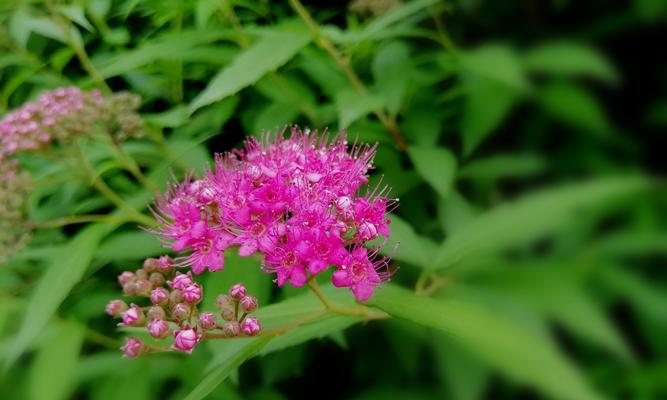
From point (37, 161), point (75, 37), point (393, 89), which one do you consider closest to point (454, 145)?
point (393, 89)

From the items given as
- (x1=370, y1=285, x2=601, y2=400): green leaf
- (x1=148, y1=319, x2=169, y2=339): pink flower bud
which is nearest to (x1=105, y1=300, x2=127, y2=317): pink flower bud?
(x1=148, y1=319, x2=169, y2=339): pink flower bud

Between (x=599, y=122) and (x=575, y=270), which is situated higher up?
(x=599, y=122)

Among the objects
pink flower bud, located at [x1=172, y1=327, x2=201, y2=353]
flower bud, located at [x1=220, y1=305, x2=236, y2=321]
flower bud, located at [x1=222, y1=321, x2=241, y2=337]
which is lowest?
flower bud, located at [x1=222, y1=321, x2=241, y2=337]

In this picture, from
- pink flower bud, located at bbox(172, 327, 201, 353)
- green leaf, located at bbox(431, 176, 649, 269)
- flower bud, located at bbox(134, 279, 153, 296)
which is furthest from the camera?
green leaf, located at bbox(431, 176, 649, 269)

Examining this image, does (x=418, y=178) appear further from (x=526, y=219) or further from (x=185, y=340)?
(x=185, y=340)

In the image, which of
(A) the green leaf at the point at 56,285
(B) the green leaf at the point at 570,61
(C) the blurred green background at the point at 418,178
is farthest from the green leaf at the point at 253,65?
(B) the green leaf at the point at 570,61

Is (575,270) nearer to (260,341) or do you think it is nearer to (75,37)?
(260,341)

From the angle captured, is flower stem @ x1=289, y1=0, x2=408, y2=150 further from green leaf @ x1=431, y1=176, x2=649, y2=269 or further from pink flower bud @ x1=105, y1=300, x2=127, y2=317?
pink flower bud @ x1=105, y1=300, x2=127, y2=317
